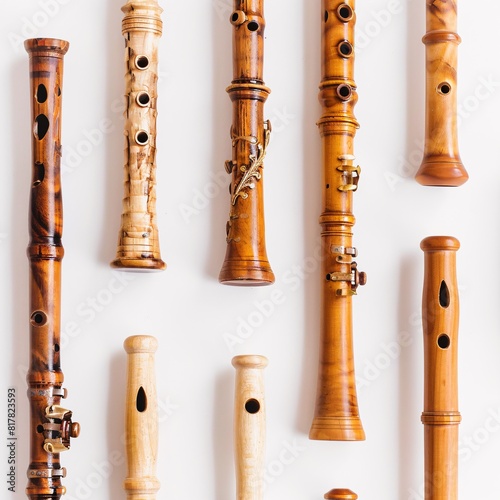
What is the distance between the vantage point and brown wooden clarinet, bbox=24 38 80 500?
5.90 ft

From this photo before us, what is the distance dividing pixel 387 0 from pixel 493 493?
947 mm

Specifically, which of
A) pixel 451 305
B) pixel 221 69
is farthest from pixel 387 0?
pixel 451 305

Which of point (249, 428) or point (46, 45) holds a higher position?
point (46, 45)

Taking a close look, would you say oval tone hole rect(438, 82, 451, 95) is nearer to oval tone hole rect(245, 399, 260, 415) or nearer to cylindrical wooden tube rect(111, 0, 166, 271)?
cylindrical wooden tube rect(111, 0, 166, 271)

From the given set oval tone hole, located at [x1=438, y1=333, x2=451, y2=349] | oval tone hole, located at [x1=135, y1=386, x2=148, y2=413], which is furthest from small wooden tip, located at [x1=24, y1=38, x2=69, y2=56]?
oval tone hole, located at [x1=438, y1=333, x2=451, y2=349]

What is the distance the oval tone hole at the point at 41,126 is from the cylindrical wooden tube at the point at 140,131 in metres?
0.14

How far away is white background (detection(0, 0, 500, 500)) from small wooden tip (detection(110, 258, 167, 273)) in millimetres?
75

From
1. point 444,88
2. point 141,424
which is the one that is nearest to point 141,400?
point 141,424

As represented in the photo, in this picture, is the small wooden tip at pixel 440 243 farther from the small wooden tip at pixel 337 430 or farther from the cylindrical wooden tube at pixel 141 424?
the cylindrical wooden tube at pixel 141 424

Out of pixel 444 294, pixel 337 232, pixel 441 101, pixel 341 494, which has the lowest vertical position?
pixel 341 494

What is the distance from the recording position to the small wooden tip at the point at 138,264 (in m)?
1.85

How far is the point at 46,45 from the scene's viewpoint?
6.10ft

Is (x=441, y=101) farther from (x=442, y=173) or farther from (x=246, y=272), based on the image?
(x=246, y=272)

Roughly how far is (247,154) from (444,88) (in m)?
0.39
